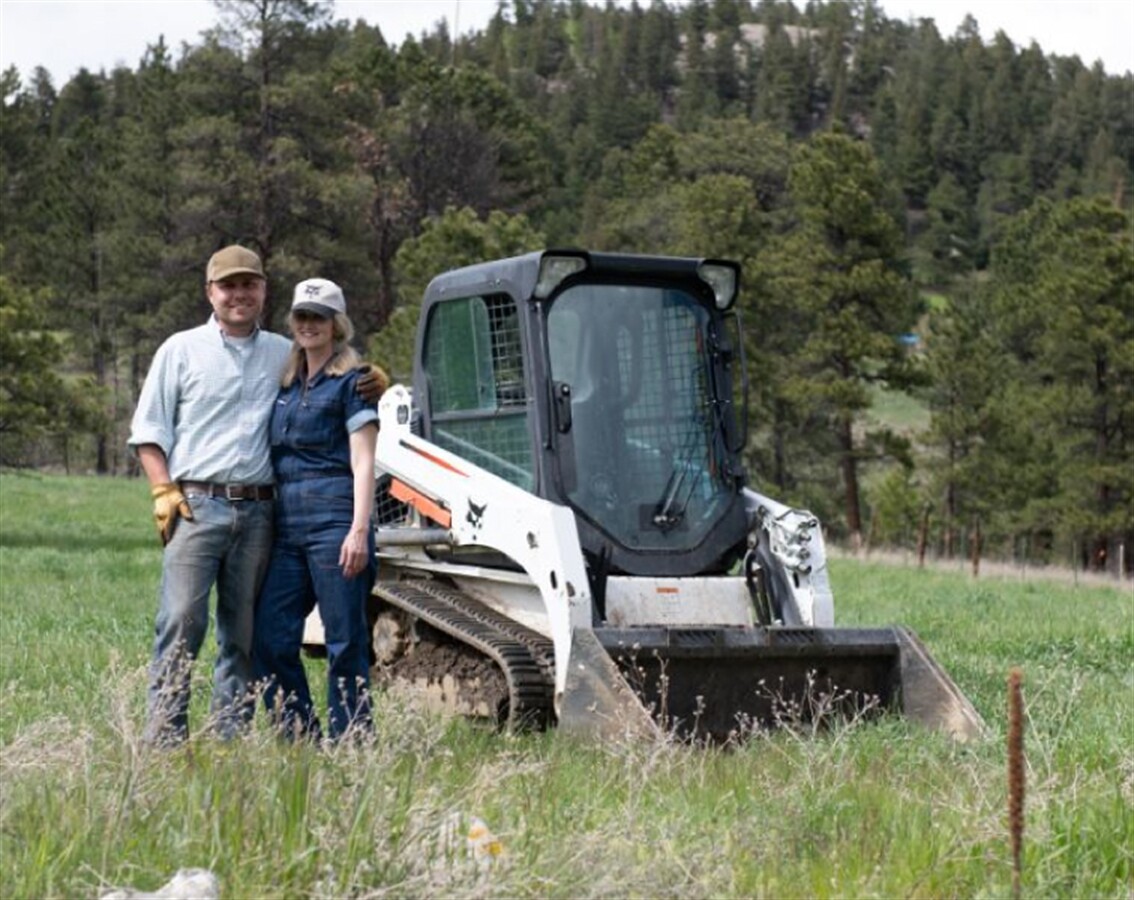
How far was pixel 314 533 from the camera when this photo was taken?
23.8 feet

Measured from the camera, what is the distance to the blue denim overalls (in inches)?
285

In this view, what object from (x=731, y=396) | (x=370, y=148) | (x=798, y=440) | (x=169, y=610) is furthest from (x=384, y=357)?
(x=169, y=610)

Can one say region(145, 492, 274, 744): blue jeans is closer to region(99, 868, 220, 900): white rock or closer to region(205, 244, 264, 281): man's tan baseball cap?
region(205, 244, 264, 281): man's tan baseball cap

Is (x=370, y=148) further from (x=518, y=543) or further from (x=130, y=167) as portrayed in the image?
(x=518, y=543)

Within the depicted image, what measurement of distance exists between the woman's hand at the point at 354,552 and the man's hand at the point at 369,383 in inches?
21.1

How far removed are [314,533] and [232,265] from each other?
1.08 m

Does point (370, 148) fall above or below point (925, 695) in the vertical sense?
above

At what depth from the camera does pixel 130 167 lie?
57406mm

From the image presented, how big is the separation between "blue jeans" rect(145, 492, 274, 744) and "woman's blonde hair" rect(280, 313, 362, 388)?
0.52 metres

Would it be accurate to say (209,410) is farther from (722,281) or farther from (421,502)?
(722,281)

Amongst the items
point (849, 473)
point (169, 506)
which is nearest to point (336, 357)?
Result: point (169, 506)

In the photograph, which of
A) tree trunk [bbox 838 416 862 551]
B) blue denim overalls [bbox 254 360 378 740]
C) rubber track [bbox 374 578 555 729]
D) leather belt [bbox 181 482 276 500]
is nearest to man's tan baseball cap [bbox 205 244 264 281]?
blue denim overalls [bbox 254 360 378 740]

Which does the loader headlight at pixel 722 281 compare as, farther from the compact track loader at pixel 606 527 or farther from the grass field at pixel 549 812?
the grass field at pixel 549 812

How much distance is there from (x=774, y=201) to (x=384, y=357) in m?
38.9
